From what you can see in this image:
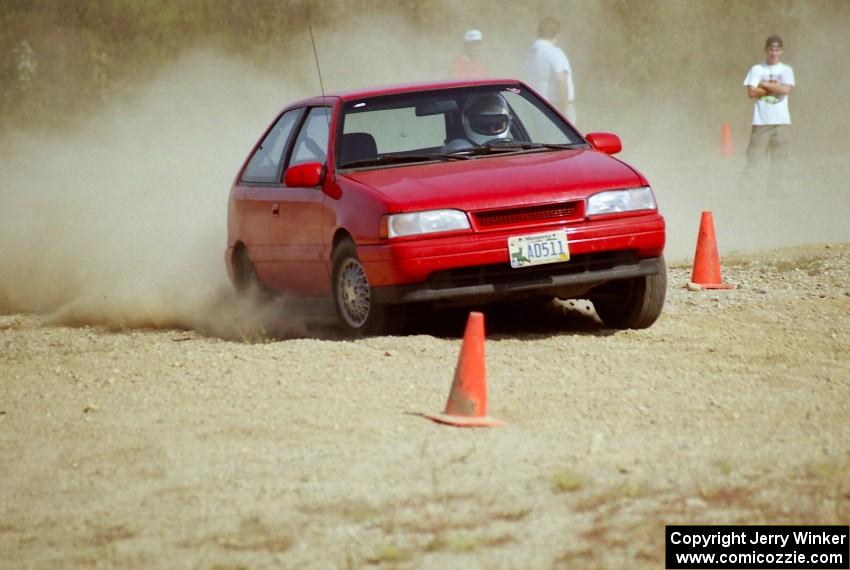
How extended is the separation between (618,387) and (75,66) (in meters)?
25.4

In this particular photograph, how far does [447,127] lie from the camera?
989 cm

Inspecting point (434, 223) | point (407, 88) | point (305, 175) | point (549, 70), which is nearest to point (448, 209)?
point (434, 223)

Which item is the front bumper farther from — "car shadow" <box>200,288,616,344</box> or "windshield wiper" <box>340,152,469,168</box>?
"windshield wiper" <box>340,152,469,168</box>

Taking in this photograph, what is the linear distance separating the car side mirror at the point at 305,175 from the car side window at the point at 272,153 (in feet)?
2.99

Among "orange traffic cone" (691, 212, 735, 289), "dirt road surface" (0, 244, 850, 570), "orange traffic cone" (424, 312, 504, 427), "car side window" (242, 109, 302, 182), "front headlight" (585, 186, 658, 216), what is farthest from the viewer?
"orange traffic cone" (691, 212, 735, 289)

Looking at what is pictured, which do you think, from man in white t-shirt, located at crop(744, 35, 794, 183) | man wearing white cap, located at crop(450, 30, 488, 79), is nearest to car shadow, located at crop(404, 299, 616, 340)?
man wearing white cap, located at crop(450, 30, 488, 79)

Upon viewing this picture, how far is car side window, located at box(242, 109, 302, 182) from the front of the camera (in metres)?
10.5

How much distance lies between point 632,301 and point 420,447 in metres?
3.08

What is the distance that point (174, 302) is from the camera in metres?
12.0

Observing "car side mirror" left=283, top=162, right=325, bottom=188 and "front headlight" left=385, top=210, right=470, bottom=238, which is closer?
"front headlight" left=385, top=210, right=470, bottom=238

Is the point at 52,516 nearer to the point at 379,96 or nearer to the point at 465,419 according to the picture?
the point at 465,419

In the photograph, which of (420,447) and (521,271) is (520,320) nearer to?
(521,271)

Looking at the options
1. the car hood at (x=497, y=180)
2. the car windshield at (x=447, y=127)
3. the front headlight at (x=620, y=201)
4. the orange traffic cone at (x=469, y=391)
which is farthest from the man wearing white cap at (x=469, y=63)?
the orange traffic cone at (x=469, y=391)

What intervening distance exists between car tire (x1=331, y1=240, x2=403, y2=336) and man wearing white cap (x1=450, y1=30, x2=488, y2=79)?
8294 millimetres
